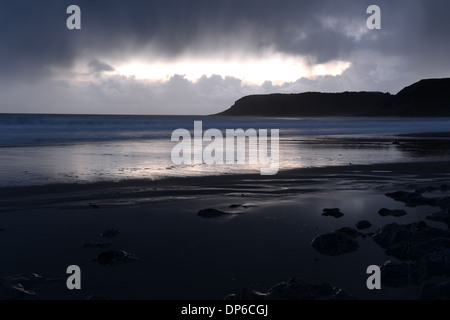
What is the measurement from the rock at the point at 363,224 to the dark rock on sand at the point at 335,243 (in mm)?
722

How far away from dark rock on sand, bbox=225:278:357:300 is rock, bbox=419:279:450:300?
0.67 metres

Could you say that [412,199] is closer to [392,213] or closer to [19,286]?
[392,213]

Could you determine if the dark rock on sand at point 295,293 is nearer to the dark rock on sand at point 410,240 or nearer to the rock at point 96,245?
the dark rock on sand at point 410,240

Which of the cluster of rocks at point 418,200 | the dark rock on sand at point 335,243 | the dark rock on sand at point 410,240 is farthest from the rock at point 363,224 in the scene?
the cluster of rocks at point 418,200

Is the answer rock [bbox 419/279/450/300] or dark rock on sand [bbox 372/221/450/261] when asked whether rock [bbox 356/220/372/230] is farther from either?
rock [bbox 419/279/450/300]

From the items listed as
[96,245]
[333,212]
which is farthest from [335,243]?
[96,245]

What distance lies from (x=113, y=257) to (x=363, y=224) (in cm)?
362

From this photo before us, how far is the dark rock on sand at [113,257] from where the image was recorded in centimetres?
482

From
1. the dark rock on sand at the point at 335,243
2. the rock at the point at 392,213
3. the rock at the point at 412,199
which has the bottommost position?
the dark rock on sand at the point at 335,243

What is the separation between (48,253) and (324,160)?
11.7 meters

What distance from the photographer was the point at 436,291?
3.91 m

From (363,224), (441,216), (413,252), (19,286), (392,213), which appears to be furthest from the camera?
(392,213)

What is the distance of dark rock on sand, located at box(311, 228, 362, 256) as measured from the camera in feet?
17.3

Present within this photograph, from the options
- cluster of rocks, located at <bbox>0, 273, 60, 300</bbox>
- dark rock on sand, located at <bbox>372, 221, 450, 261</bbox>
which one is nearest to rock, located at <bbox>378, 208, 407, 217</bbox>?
dark rock on sand, located at <bbox>372, 221, 450, 261</bbox>
